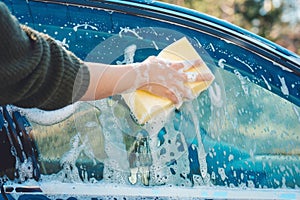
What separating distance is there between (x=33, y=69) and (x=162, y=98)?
66 cm

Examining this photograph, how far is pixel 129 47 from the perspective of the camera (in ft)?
8.93

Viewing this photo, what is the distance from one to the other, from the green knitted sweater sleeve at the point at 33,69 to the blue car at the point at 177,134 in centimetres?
80

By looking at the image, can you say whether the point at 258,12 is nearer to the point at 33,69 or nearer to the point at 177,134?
the point at 177,134

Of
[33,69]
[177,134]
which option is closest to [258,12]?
[177,134]

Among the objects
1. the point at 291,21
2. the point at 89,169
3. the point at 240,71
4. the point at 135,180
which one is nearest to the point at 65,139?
the point at 89,169

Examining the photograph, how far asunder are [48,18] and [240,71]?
30.9 inches

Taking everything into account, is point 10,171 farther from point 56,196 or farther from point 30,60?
point 30,60

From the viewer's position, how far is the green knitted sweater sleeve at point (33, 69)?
1586mm

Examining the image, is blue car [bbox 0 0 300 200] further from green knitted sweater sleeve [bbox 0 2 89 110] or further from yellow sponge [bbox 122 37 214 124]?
green knitted sweater sleeve [bbox 0 2 89 110]

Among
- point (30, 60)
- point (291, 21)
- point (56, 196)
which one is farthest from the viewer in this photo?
point (291, 21)

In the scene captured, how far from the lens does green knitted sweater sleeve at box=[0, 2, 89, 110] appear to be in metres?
→ 1.59

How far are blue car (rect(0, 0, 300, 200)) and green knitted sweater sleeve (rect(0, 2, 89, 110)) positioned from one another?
0.80m

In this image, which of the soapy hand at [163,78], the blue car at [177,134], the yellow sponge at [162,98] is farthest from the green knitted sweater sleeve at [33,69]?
the blue car at [177,134]

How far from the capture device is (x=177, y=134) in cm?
266
